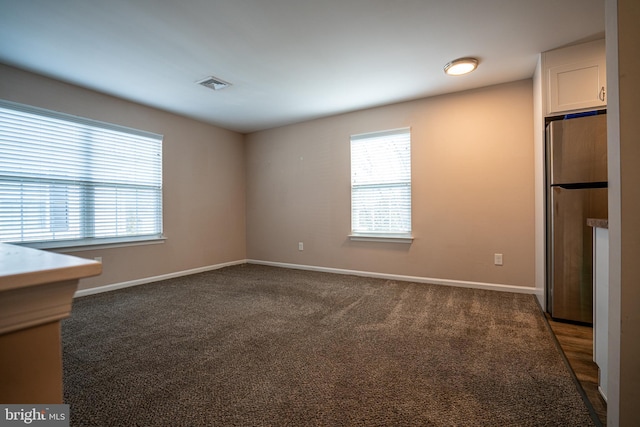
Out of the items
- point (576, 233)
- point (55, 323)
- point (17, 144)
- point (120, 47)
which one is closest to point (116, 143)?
point (17, 144)

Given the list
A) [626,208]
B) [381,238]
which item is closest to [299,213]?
[381,238]

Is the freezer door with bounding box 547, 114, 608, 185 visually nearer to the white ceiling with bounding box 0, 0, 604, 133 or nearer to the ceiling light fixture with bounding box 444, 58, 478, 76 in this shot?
the white ceiling with bounding box 0, 0, 604, 133

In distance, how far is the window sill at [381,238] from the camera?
387 cm

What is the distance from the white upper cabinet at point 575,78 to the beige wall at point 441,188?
0.59 m

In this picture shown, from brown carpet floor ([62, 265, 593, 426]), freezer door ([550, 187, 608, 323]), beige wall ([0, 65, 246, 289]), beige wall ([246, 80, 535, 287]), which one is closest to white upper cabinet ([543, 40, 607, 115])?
beige wall ([246, 80, 535, 287])

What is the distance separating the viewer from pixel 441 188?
3658mm

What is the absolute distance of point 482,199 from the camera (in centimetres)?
344

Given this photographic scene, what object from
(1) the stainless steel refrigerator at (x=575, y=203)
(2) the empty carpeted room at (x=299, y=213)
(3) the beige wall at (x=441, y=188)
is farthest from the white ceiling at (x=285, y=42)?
(1) the stainless steel refrigerator at (x=575, y=203)

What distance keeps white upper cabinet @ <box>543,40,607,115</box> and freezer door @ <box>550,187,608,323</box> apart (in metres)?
0.76

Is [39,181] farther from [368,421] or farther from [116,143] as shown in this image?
[368,421]

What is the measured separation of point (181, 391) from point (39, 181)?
9.55 feet

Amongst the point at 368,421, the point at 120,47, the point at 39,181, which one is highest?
the point at 120,47

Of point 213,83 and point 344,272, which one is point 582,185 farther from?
point 213,83

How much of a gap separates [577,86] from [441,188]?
1544 mm
